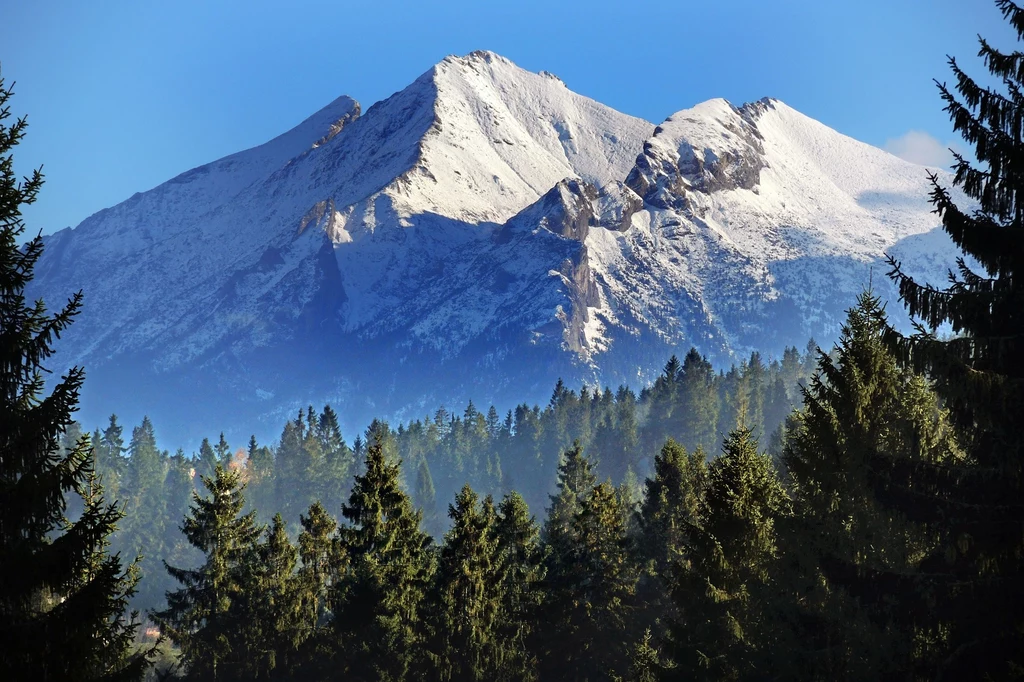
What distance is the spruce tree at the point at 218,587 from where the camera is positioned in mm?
49156

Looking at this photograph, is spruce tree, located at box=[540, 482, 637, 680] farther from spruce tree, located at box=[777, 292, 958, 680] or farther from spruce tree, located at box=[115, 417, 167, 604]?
spruce tree, located at box=[115, 417, 167, 604]

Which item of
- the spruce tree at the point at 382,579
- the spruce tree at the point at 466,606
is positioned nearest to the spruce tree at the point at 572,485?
the spruce tree at the point at 466,606

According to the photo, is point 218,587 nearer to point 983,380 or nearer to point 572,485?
point 983,380

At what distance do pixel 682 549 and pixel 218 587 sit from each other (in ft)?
64.2

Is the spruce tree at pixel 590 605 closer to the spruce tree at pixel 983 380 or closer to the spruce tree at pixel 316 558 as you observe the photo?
the spruce tree at pixel 316 558

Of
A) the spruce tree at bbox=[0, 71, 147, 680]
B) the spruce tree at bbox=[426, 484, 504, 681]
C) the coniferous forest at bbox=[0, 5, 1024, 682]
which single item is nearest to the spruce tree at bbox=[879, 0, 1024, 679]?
the coniferous forest at bbox=[0, 5, 1024, 682]

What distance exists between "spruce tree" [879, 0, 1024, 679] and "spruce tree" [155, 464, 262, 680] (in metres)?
33.4

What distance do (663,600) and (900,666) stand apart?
3295 centimetres

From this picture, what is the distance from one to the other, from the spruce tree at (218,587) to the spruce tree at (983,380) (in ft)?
110

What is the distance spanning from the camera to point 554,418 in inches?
7795

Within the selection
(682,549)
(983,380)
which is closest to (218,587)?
(682,549)

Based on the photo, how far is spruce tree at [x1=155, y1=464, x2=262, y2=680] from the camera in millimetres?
49156

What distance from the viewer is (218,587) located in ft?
161

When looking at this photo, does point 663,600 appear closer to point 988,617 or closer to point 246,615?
point 246,615
